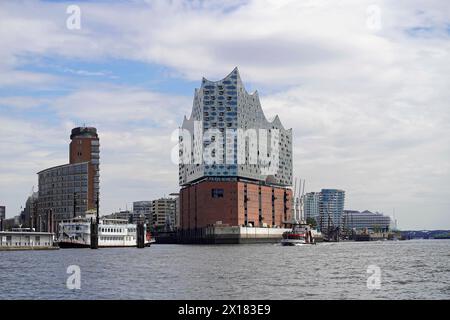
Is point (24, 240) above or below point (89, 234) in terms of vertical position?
below

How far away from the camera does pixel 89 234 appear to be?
162 m

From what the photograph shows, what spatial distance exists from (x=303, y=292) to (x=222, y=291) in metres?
5.26

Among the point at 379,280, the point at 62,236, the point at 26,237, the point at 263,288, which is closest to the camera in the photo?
the point at 263,288

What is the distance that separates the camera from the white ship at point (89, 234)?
16075 centimetres

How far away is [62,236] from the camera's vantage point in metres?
165

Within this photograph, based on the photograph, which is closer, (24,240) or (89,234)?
(24,240)

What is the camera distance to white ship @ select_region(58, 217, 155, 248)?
160750 mm

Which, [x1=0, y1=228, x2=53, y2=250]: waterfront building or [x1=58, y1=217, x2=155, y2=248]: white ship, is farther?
[x1=58, y1=217, x2=155, y2=248]: white ship

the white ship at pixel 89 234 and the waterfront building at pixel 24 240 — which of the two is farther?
the white ship at pixel 89 234
